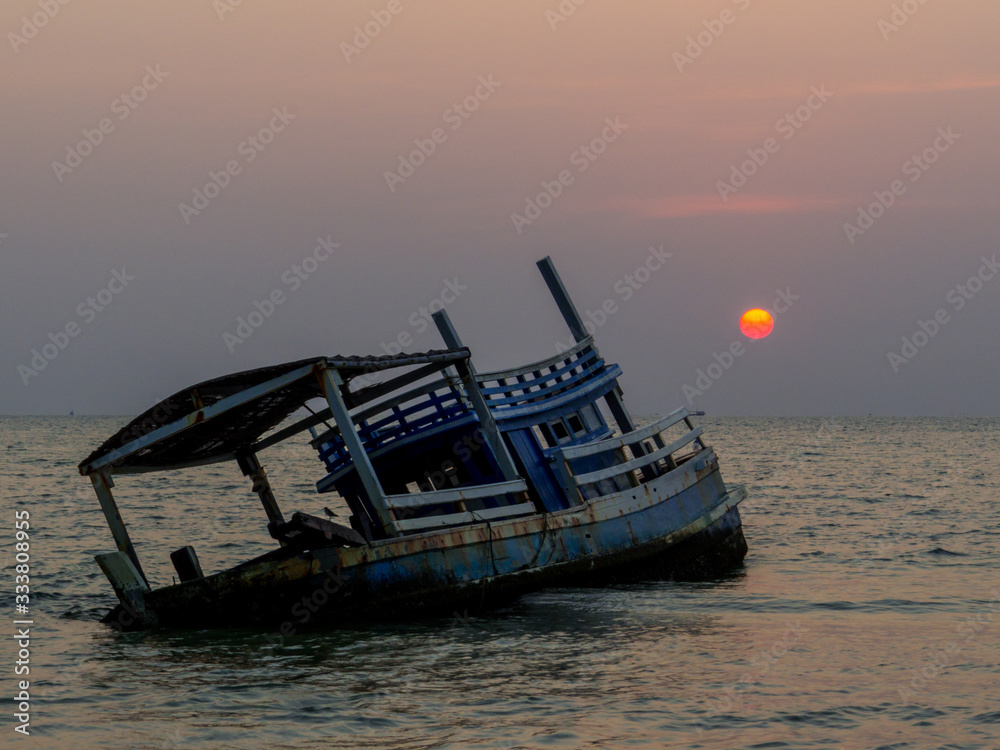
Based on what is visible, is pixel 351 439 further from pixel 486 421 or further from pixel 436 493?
pixel 486 421

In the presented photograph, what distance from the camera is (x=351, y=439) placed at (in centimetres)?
1366

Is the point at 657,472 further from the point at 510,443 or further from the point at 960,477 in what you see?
the point at 960,477

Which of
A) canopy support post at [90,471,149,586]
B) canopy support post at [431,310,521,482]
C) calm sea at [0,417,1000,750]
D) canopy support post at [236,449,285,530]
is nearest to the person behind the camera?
calm sea at [0,417,1000,750]

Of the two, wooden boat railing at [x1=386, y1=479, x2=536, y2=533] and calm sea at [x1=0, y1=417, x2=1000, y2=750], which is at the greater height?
wooden boat railing at [x1=386, y1=479, x2=536, y2=533]

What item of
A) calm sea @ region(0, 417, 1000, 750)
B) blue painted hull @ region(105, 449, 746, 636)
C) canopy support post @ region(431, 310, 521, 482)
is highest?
canopy support post @ region(431, 310, 521, 482)

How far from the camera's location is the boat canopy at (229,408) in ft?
44.1

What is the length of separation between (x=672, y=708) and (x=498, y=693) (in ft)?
5.66

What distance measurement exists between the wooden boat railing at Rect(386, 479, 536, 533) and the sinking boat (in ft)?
0.09

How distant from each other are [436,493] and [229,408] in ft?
9.88

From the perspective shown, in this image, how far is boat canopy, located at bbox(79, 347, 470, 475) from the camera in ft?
44.1

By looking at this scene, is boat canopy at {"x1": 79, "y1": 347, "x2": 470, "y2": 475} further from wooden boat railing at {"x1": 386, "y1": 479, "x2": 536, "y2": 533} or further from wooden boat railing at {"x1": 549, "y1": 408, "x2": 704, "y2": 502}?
wooden boat railing at {"x1": 549, "y1": 408, "x2": 704, "y2": 502}

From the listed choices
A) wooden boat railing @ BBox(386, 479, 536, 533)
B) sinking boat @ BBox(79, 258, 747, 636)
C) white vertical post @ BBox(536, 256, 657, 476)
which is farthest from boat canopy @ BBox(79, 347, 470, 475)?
white vertical post @ BBox(536, 256, 657, 476)

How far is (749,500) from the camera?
1578 inches

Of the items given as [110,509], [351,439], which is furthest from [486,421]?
[110,509]
